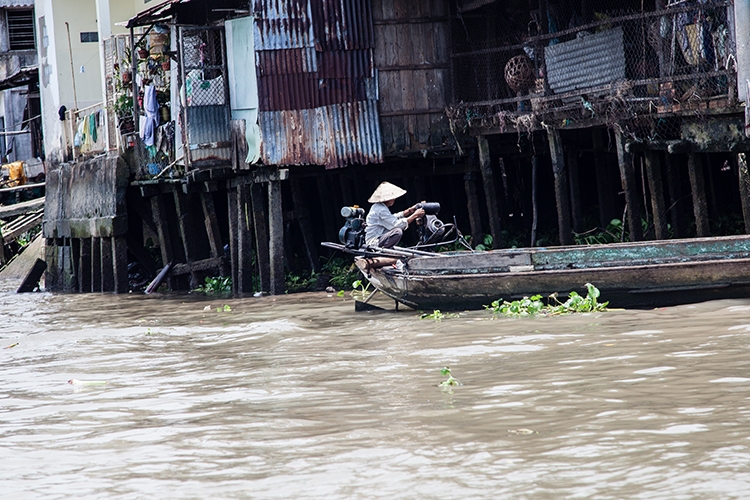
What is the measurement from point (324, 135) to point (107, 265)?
6057 millimetres

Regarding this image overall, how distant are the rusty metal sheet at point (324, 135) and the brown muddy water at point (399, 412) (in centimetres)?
442

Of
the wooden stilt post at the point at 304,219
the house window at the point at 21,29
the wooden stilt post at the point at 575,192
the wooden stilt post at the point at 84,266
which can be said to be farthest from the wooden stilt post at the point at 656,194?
the house window at the point at 21,29

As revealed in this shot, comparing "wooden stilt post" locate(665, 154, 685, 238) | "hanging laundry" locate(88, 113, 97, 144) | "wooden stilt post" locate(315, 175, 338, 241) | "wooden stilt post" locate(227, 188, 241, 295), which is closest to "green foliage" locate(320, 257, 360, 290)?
"wooden stilt post" locate(315, 175, 338, 241)

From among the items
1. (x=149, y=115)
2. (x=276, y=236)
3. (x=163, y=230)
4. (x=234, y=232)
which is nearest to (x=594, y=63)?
(x=276, y=236)

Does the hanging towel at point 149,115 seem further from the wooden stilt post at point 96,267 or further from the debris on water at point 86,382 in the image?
the debris on water at point 86,382

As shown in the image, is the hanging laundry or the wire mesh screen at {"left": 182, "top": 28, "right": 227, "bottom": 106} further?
the hanging laundry

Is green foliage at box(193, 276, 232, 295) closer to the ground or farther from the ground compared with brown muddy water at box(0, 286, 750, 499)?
farther from the ground

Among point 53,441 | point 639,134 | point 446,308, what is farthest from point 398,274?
point 53,441

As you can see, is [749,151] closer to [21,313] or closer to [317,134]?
[317,134]

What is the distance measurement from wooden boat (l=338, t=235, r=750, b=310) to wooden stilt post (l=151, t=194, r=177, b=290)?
728 cm

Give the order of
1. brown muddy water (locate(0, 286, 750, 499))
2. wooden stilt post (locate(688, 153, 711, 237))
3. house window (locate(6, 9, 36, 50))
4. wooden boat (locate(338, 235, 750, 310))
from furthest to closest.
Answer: house window (locate(6, 9, 36, 50)) < wooden stilt post (locate(688, 153, 711, 237)) < wooden boat (locate(338, 235, 750, 310)) < brown muddy water (locate(0, 286, 750, 499))

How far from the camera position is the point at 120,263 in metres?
17.4

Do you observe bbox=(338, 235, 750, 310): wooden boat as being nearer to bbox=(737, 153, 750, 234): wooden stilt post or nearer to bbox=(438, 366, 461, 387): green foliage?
bbox=(737, 153, 750, 234): wooden stilt post

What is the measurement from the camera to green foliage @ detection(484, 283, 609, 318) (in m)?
9.48
